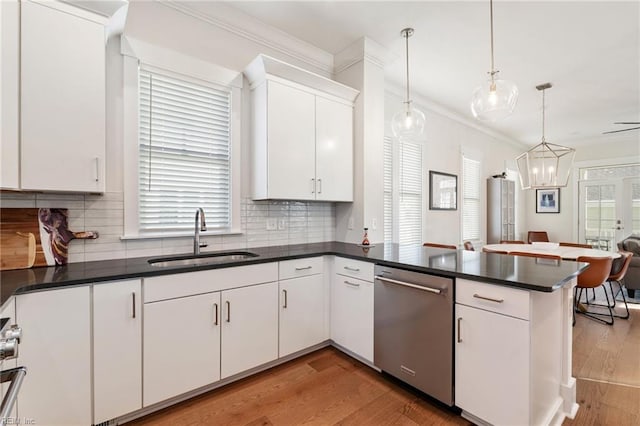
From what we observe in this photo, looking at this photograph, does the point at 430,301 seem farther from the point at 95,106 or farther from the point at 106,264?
the point at 95,106

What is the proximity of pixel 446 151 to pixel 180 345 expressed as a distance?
4.72 metres

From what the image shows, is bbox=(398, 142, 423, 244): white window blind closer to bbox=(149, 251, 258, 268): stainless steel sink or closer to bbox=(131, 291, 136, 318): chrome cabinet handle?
bbox=(149, 251, 258, 268): stainless steel sink

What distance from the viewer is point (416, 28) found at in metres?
2.86

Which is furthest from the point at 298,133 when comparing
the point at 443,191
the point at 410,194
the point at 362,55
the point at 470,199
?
the point at 470,199

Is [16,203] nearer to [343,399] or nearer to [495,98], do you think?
[343,399]

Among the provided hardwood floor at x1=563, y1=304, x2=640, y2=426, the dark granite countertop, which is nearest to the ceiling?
the dark granite countertop

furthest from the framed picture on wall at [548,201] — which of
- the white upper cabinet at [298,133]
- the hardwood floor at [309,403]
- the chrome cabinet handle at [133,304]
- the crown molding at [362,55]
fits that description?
the chrome cabinet handle at [133,304]

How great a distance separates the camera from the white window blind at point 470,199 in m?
5.38

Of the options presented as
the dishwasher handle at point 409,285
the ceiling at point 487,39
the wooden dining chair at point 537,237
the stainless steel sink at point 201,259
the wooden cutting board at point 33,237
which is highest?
the ceiling at point 487,39

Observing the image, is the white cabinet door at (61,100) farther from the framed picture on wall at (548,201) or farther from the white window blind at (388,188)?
the framed picture on wall at (548,201)

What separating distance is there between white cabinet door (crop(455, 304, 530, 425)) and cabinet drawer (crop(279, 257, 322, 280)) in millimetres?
1204

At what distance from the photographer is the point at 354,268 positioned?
97.7 inches

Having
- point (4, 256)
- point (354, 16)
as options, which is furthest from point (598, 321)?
point (4, 256)

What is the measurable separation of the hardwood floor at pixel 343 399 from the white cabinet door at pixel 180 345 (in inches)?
7.4
